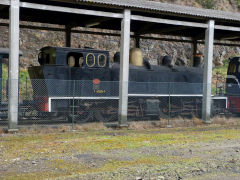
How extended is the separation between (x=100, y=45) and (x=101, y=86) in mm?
25450

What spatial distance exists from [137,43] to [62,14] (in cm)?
482

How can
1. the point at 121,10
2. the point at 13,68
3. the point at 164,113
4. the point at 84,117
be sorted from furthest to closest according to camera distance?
the point at 164,113 < the point at 84,117 < the point at 121,10 < the point at 13,68

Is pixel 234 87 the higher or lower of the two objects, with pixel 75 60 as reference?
lower

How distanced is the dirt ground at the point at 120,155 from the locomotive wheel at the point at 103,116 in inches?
55.7

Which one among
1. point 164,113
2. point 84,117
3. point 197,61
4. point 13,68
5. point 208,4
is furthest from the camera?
point 208,4

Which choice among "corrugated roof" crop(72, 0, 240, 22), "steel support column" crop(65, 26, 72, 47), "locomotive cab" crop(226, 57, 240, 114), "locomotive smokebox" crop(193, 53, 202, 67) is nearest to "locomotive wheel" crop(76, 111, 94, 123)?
"steel support column" crop(65, 26, 72, 47)

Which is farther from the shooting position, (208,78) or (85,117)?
(208,78)

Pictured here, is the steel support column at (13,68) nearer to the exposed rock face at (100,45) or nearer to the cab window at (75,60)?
the cab window at (75,60)

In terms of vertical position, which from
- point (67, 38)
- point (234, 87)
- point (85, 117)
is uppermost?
point (67, 38)

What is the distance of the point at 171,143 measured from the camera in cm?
1097

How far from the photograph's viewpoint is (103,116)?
15250 mm

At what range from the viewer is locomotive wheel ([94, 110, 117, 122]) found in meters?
15.0

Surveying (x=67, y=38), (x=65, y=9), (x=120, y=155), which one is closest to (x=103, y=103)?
(x=67, y=38)

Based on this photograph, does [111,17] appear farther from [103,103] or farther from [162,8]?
[103,103]
